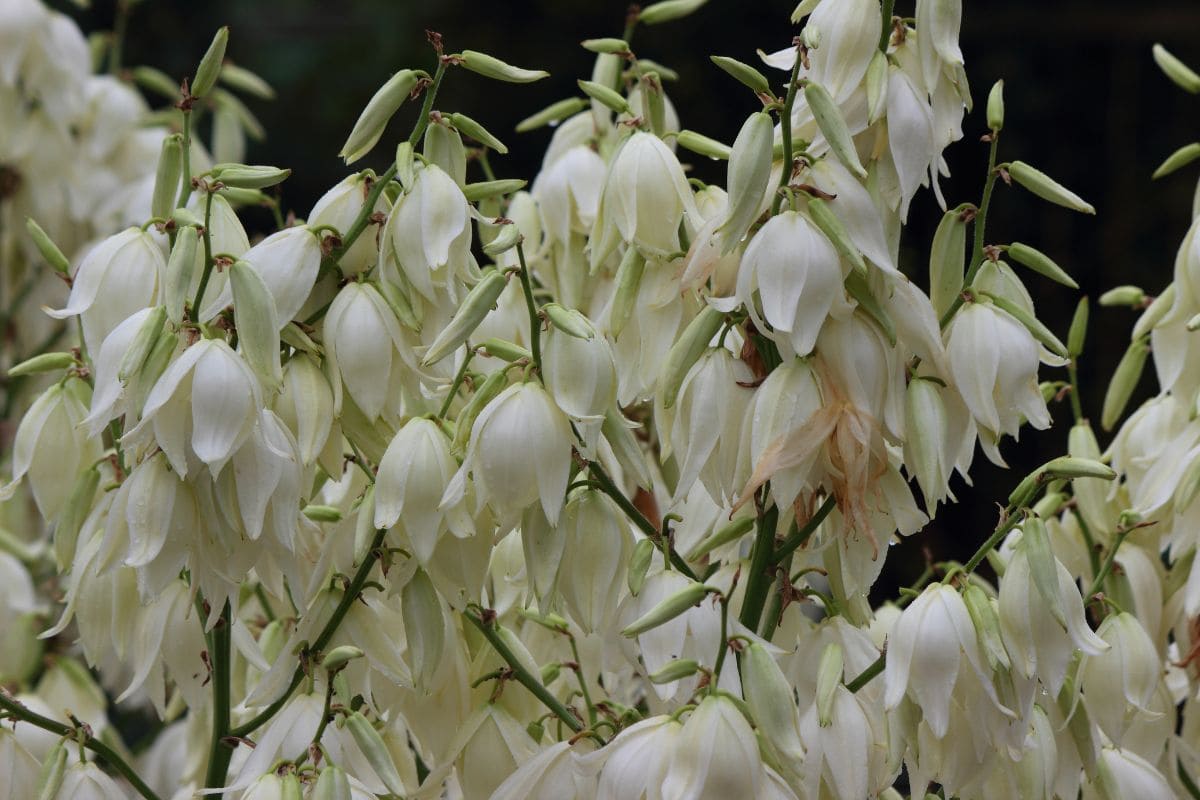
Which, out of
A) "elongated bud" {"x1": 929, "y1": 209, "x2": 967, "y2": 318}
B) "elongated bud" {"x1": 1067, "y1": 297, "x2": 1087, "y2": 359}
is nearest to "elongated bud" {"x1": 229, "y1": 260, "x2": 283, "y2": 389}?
"elongated bud" {"x1": 929, "y1": 209, "x2": 967, "y2": 318}

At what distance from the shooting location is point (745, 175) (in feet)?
1.64

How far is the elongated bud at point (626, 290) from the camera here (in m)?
0.58

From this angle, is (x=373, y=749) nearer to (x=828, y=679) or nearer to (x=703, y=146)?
(x=828, y=679)

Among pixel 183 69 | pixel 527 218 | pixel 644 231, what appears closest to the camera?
pixel 644 231

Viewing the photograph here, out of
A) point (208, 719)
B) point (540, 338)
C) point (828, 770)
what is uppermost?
point (540, 338)

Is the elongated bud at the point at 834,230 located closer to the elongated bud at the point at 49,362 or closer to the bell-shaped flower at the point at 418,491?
the bell-shaped flower at the point at 418,491

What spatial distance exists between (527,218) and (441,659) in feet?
0.84

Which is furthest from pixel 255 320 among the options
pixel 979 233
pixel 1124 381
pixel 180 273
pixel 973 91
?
pixel 973 91

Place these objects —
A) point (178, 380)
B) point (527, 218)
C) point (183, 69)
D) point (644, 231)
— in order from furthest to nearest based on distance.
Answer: point (183, 69) < point (527, 218) < point (644, 231) < point (178, 380)

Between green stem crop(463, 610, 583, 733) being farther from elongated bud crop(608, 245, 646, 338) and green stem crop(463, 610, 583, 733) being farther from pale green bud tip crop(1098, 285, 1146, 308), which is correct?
pale green bud tip crop(1098, 285, 1146, 308)

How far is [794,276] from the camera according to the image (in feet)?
1.61

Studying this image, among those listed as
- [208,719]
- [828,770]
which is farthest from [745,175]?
[208,719]

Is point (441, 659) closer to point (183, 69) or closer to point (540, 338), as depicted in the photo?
point (540, 338)

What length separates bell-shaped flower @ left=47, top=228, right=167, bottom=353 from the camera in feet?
1.85
